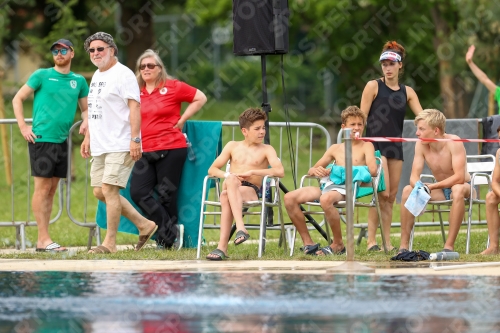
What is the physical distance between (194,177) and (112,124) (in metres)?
1.18

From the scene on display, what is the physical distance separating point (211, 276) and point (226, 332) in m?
2.32

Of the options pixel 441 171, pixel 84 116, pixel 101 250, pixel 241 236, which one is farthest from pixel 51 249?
pixel 441 171

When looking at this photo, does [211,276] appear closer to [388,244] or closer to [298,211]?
[298,211]

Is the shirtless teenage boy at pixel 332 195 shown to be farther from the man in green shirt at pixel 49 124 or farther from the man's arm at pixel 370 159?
the man in green shirt at pixel 49 124

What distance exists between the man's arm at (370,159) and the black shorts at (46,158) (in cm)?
299

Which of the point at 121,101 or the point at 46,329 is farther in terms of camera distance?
the point at 121,101

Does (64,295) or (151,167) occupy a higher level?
(151,167)

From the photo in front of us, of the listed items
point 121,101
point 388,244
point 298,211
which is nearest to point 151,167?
point 121,101

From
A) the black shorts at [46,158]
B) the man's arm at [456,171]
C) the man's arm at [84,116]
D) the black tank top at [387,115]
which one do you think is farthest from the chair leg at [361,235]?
the black shorts at [46,158]

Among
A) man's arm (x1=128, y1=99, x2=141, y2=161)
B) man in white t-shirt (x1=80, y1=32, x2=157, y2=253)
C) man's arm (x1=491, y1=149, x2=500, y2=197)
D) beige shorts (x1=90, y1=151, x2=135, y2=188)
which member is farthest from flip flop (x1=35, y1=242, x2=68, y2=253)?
man's arm (x1=491, y1=149, x2=500, y2=197)

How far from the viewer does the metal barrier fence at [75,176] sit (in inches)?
458

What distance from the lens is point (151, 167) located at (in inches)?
438

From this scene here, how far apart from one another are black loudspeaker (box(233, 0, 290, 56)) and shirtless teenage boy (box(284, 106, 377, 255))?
3.78 ft

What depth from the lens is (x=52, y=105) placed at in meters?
11.0
